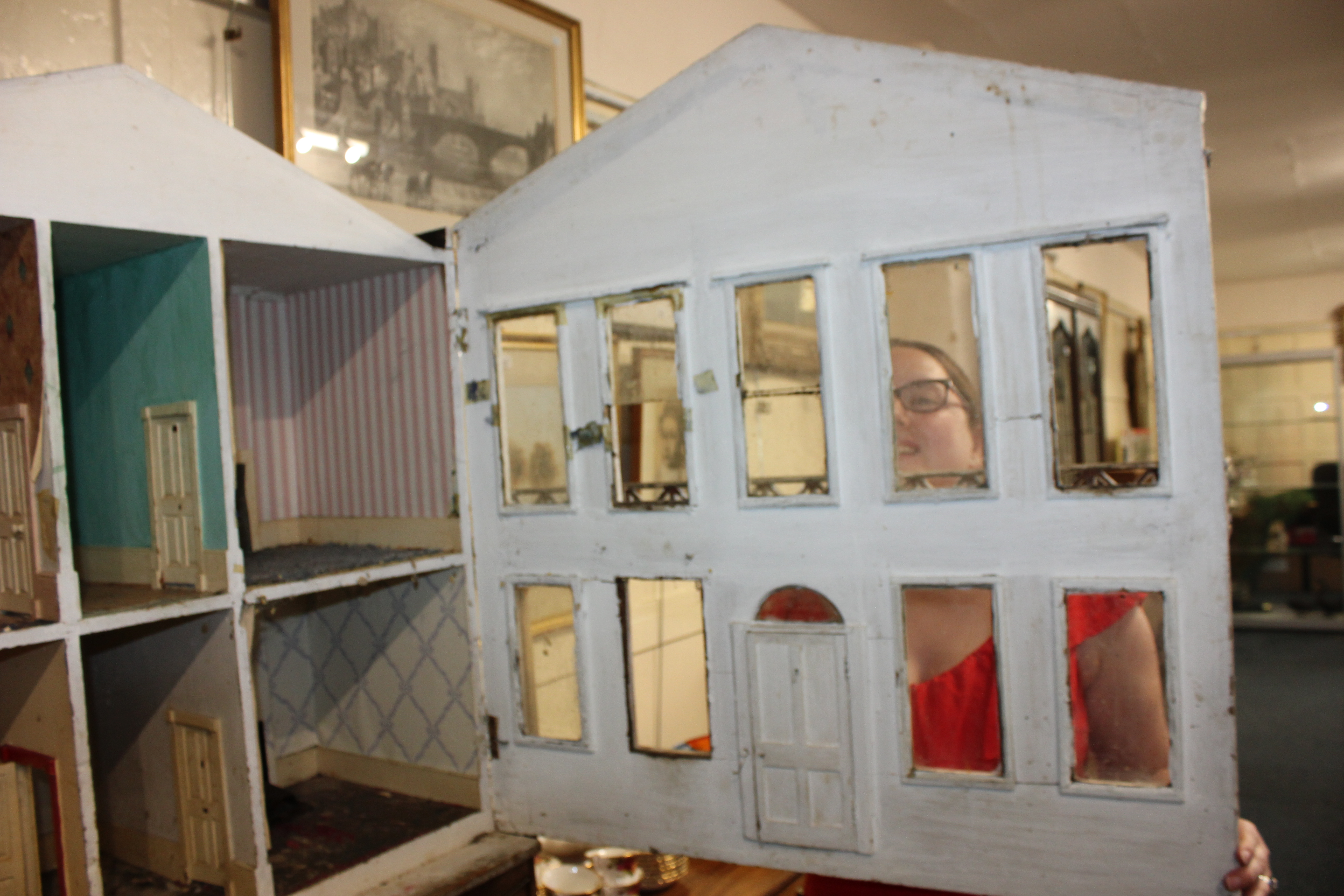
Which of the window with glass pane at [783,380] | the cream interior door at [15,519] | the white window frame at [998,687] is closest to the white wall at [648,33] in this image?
the window with glass pane at [783,380]

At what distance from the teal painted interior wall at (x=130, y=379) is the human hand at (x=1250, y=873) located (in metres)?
1.87

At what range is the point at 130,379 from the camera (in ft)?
6.38

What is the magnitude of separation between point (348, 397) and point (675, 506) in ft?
3.44

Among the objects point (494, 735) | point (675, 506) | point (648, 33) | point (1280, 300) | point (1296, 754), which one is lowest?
point (1296, 754)

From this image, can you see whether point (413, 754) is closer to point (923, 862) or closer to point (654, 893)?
point (654, 893)

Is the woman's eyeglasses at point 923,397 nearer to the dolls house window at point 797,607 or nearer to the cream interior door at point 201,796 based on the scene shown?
the dolls house window at point 797,607

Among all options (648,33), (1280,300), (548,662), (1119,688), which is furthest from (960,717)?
(1280,300)

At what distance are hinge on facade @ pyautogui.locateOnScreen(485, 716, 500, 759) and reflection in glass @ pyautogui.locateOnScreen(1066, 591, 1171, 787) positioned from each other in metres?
1.24

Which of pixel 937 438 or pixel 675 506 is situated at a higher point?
pixel 937 438

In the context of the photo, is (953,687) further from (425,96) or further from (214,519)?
(425,96)

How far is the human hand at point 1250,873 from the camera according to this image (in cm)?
162

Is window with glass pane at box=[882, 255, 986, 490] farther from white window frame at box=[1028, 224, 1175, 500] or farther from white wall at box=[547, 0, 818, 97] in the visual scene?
white wall at box=[547, 0, 818, 97]

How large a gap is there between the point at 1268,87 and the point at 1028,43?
1.34 metres

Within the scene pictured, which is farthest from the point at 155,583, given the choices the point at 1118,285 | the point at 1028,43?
the point at 1118,285
